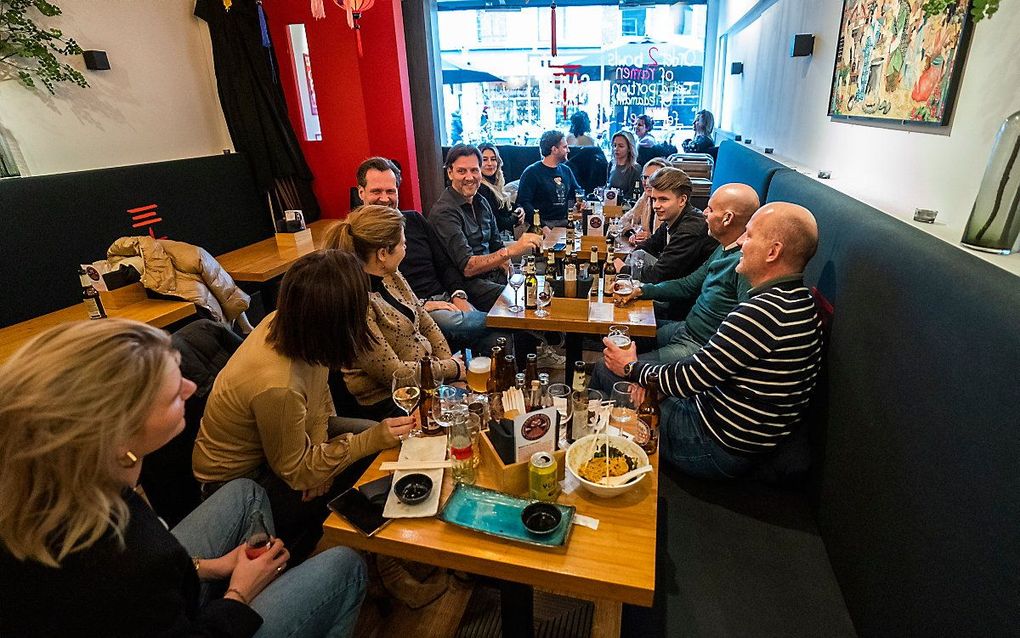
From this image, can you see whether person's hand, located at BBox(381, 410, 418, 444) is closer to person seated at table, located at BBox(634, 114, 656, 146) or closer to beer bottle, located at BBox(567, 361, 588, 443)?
beer bottle, located at BBox(567, 361, 588, 443)

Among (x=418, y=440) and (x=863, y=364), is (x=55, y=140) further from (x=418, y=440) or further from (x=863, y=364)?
(x=863, y=364)

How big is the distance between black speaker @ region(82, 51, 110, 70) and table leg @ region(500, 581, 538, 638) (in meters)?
4.28

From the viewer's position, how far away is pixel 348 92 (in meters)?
4.83

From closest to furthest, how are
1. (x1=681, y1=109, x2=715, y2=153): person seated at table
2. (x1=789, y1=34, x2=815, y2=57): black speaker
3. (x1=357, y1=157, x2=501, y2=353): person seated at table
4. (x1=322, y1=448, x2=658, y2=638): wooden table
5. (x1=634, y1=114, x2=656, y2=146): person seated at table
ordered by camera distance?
(x1=322, y1=448, x2=658, y2=638): wooden table
(x1=357, y1=157, x2=501, y2=353): person seated at table
(x1=789, y1=34, x2=815, y2=57): black speaker
(x1=681, y1=109, x2=715, y2=153): person seated at table
(x1=634, y1=114, x2=656, y2=146): person seated at table

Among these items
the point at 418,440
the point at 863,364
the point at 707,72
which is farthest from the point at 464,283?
the point at 707,72

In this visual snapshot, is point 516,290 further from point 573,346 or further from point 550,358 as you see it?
point 550,358

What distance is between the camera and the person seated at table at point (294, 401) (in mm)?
1532

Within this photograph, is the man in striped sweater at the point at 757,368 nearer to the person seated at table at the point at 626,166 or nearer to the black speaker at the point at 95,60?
the person seated at table at the point at 626,166

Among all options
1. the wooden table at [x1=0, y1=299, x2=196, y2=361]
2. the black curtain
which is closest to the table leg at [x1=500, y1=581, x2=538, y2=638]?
the wooden table at [x1=0, y1=299, x2=196, y2=361]

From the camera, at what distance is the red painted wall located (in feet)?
15.1

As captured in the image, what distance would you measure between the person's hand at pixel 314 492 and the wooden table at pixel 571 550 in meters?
0.40

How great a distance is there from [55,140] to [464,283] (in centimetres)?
282

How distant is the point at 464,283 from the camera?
3410 millimetres

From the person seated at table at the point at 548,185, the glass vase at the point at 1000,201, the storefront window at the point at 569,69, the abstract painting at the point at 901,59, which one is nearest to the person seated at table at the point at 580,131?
the person seated at table at the point at 548,185
